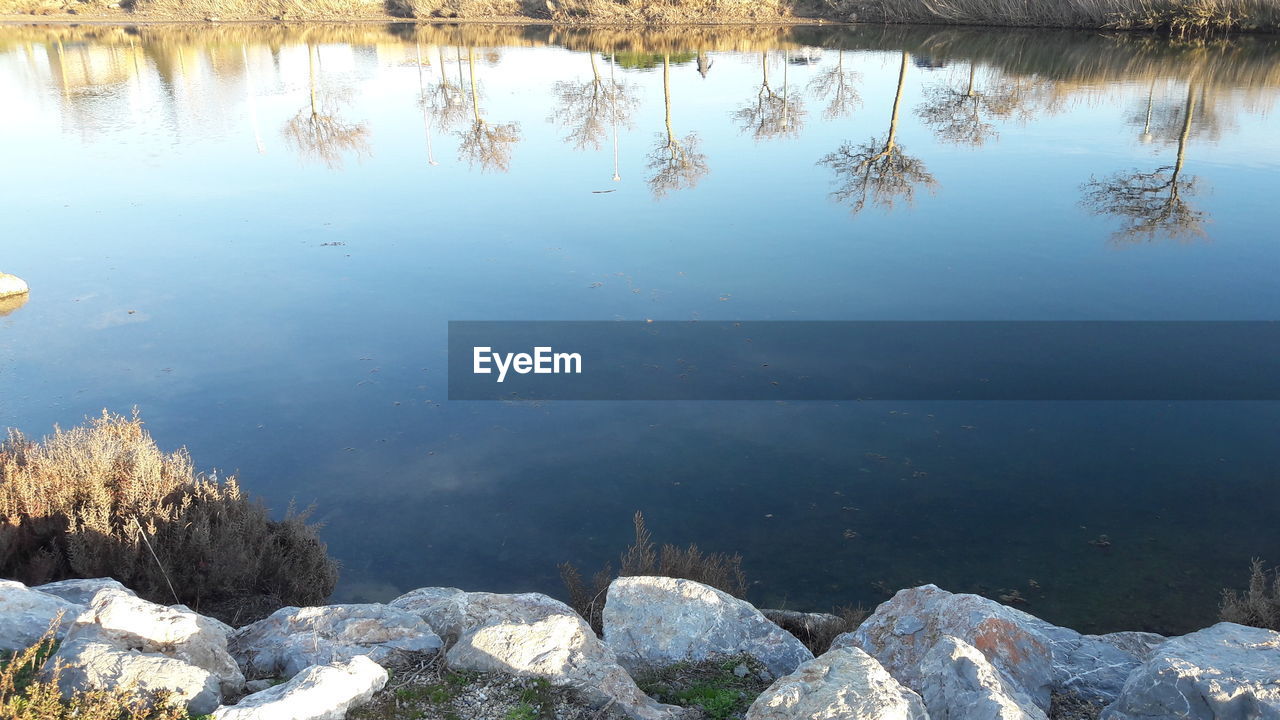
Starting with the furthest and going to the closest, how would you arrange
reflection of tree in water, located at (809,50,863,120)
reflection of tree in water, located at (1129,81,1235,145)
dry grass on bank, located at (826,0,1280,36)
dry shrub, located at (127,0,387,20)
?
dry shrub, located at (127,0,387,20)
dry grass on bank, located at (826,0,1280,36)
reflection of tree in water, located at (809,50,863,120)
reflection of tree in water, located at (1129,81,1235,145)

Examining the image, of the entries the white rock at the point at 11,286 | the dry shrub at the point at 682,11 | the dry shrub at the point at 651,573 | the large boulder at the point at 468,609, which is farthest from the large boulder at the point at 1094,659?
the dry shrub at the point at 682,11

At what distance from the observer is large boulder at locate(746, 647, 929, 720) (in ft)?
10.2

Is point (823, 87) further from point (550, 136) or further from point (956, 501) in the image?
point (956, 501)

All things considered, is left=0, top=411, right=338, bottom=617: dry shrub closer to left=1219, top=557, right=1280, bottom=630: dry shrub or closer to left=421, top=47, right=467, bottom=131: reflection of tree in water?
left=1219, top=557, right=1280, bottom=630: dry shrub

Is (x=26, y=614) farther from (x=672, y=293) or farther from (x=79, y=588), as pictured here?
(x=672, y=293)

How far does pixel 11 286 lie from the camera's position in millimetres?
10305

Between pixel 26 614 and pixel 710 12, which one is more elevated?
pixel 710 12

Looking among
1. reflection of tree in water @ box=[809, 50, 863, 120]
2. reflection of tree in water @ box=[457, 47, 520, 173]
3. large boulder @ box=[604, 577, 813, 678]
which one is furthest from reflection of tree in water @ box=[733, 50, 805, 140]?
large boulder @ box=[604, 577, 813, 678]

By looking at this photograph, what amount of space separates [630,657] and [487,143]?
1570 cm

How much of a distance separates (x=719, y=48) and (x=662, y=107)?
1202 cm

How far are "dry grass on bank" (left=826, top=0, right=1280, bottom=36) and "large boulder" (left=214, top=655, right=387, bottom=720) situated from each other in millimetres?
33102

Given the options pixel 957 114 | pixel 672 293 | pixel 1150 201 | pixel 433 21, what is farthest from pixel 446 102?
pixel 433 21

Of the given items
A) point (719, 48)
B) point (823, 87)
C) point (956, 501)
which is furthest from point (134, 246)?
point (719, 48)

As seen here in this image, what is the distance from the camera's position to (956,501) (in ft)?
21.5
